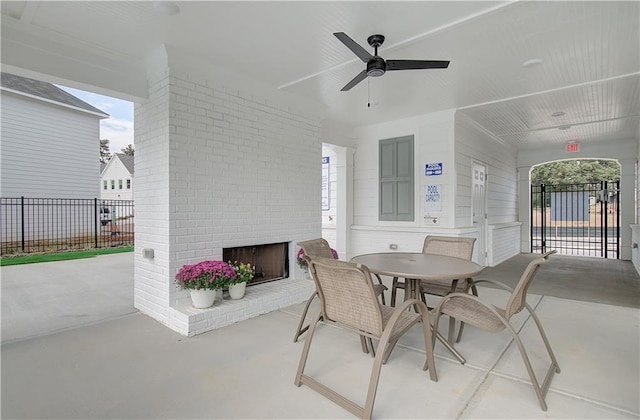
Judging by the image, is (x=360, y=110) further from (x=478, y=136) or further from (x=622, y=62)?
(x=622, y=62)

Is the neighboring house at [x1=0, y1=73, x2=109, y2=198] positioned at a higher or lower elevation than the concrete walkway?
higher

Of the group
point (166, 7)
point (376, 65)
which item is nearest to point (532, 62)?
point (376, 65)

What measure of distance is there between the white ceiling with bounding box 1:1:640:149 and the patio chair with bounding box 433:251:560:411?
2.01 metres

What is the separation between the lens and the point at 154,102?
3428mm

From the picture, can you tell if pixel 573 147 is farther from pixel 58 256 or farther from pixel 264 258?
pixel 58 256

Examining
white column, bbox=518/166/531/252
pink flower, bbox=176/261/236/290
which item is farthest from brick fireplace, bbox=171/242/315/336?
white column, bbox=518/166/531/252

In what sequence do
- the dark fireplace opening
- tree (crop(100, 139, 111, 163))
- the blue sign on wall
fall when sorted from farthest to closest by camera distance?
tree (crop(100, 139, 111, 163)) < the blue sign on wall < the dark fireplace opening

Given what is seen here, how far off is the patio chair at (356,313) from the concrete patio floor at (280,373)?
98 mm

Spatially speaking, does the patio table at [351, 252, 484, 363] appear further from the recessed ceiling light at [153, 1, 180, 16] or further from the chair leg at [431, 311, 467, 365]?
the recessed ceiling light at [153, 1, 180, 16]

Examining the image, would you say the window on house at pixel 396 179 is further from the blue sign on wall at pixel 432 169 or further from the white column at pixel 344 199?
the white column at pixel 344 199

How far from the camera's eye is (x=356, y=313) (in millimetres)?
1991

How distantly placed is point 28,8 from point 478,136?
6.43 m

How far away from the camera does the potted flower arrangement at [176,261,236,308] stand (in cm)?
312

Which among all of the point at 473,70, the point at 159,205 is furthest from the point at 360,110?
the point at 159,205
